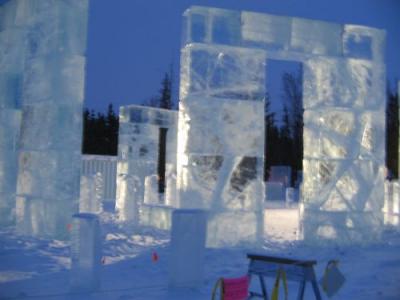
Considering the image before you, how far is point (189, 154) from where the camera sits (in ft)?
32.0

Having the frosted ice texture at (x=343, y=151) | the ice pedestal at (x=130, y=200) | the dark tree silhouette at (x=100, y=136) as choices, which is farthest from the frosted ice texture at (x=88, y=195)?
the dark tree silhouette at (x=100, y=136)

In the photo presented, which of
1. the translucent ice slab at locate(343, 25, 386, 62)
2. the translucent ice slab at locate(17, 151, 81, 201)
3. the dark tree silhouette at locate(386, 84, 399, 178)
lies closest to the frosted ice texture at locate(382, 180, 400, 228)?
the translucent ice slab at locate(343, 25, 386, 62)

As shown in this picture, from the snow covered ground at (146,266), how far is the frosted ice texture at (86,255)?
0.15 meters

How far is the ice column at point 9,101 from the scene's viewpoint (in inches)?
475

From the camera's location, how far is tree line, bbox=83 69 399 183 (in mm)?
28344

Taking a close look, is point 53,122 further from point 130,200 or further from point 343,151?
point 343,151

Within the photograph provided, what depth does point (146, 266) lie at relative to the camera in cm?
758

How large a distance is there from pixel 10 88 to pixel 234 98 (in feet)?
17.7

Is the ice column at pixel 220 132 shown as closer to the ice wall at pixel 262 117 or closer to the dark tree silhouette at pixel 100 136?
the ice wall at pixel 262 117

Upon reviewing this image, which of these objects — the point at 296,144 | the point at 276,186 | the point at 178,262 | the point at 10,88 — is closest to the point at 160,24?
the point at 296,144

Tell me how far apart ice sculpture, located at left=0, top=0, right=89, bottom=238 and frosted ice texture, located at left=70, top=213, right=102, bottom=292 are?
3786 millimetres

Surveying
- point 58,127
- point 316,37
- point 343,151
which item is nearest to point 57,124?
point 58,127

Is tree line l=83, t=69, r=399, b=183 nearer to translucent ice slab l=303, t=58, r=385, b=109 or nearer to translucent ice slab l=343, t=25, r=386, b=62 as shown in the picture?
translucent ice slab l=343, t=25, r=386, b=62

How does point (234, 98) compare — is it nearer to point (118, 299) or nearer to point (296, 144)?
point (118, 299)
